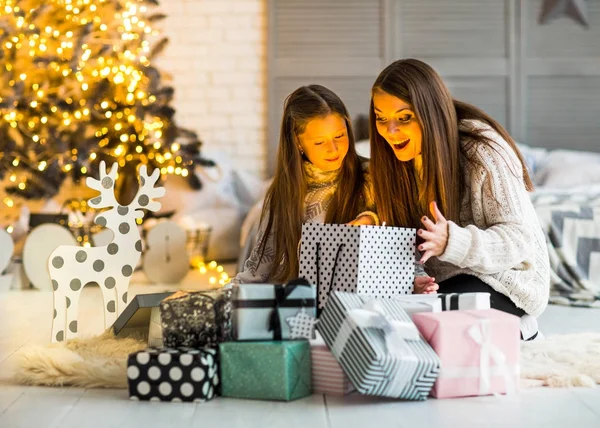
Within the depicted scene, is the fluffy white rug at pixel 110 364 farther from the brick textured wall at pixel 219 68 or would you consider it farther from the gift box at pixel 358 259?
the brick textured wall at pixel 219 68

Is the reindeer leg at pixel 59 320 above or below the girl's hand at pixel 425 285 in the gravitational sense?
below

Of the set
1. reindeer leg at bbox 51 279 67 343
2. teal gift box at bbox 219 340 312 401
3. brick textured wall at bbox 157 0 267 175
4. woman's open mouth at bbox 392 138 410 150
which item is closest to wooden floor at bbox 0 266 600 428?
teal gift box at bbox 219 340 312 401

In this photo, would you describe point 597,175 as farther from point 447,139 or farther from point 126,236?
point 126,236

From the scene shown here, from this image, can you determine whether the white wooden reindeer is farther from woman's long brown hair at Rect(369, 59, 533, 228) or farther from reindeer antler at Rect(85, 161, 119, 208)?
woman's long brown hair at Rect(369, 59, 533, 228)

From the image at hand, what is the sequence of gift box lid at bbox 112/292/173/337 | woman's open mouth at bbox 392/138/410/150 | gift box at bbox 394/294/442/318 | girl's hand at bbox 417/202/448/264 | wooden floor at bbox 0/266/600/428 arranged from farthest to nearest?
woman's open mouth at bbox 392/138/410/150
gift box lid at bbox 112/292/173/337
girl's hand at bbox 417/202/448/264
gift box at bbox 394/294/442/318
wooden floor at bbox 0/266/600/428

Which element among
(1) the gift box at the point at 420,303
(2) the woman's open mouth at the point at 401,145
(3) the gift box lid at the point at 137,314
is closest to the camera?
(1) the gift box at the point at 420,303

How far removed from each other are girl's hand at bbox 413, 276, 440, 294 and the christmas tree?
2164 mm

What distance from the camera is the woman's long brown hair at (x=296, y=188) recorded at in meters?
2.43

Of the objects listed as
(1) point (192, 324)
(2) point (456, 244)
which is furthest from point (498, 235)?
(1) point (192, 324)

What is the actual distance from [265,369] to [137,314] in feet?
1.71

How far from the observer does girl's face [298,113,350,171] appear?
2.42m

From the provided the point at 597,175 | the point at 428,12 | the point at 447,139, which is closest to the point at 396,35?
the point at 428,12

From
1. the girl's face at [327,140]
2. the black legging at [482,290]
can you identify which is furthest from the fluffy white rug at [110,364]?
the girl's face at [327,140]

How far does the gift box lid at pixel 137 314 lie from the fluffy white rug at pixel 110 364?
1.4 inches
